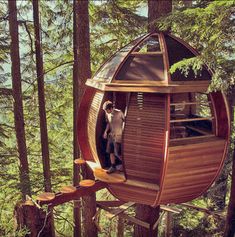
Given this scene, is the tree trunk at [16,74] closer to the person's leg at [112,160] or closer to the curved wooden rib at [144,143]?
the person's leg at [112,160]

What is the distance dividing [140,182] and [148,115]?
5.37 ft

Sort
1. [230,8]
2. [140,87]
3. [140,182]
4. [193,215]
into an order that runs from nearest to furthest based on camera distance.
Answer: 1. [230,8]
2. [140,87]
3. [140,182]
4. [193,215]

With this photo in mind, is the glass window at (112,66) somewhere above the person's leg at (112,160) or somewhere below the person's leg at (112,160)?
above

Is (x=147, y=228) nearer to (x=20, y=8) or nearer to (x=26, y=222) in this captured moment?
(x=26, y=222)

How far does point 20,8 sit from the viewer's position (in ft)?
44.9

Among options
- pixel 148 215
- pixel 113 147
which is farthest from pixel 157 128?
pixel 148 215

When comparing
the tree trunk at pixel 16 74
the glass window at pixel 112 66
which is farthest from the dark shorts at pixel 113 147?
the tree trunk at pixel 16 74

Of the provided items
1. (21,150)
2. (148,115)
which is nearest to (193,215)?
(21,150)

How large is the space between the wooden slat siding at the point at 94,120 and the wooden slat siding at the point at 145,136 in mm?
1244

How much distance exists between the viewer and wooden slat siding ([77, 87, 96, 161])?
9.09m

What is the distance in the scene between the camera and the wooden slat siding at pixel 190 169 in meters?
7.32

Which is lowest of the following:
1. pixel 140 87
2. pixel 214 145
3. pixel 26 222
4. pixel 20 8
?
pixel 26 222

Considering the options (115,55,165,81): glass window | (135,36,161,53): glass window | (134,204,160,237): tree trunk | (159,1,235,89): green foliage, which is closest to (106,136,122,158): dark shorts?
(115,55,165,81): glass window

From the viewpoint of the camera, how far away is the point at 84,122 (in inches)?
366
